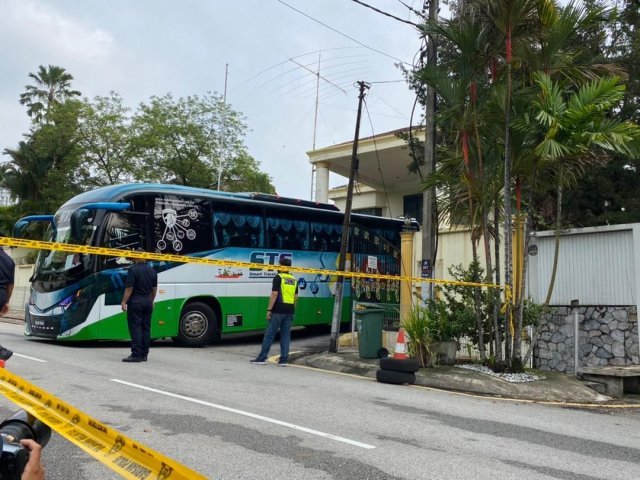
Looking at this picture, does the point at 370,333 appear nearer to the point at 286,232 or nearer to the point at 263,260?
the point at 263,260

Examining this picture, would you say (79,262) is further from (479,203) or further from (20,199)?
(20,199)

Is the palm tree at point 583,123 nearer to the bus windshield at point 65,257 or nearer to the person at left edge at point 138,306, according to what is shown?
the person at left edge at point 138,306

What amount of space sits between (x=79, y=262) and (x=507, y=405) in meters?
8.77

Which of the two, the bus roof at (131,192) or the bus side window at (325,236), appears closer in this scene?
the bus roof at (131,192)

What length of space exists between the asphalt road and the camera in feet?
7.02

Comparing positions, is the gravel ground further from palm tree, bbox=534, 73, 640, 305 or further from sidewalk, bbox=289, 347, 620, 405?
palm tree, bbox=534, 73, 640, 305

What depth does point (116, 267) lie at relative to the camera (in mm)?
12336

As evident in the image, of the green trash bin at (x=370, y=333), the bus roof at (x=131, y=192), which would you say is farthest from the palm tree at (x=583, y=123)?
the bus roof at (x=131, y=192)

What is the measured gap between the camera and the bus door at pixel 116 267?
12125 mm


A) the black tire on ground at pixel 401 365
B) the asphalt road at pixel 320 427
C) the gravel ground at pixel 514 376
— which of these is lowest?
the asphalt road at pixel 320 427

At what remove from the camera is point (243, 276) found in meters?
14.4

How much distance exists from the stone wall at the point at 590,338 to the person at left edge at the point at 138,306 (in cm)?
732

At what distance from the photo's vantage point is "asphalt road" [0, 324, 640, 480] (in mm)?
4566

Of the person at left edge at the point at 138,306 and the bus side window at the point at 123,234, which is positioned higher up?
the bus side window at the point at 123,234
